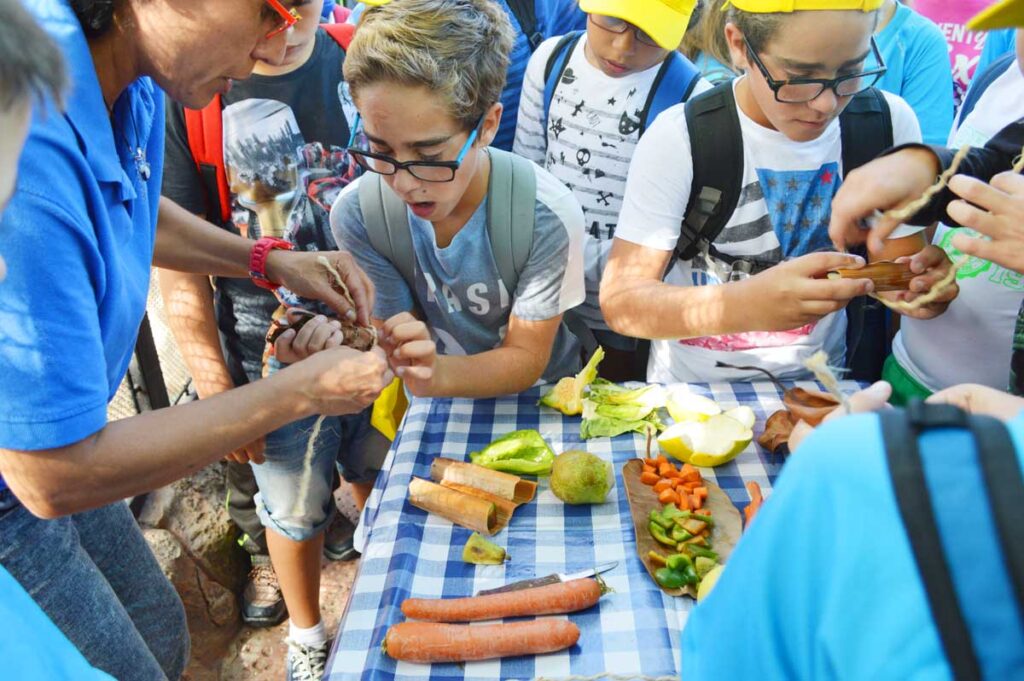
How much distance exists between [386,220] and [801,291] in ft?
4.58

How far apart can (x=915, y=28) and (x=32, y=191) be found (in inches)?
143

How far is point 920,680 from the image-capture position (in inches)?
29.0

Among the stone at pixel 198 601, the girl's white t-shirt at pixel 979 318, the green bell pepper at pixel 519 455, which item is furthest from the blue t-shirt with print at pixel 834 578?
the stone at pixel 198 601

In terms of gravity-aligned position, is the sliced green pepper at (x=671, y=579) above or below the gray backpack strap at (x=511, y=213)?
below

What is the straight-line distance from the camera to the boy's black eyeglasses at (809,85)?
2.26m

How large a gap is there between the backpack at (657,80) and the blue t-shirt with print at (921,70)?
3.17ft

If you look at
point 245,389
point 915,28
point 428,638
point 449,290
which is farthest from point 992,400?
point 915,28

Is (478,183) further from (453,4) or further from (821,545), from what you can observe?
(821,545)

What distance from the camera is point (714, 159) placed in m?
2.49

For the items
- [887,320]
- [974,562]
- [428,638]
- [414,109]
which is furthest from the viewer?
[887,320]

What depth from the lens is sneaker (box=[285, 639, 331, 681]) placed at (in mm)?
3221

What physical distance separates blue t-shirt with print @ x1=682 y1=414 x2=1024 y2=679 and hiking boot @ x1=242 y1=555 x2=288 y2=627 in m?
3.29

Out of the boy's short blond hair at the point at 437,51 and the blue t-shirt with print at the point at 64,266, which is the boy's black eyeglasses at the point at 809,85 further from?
the blue t-shirt with print at the point at 64,266

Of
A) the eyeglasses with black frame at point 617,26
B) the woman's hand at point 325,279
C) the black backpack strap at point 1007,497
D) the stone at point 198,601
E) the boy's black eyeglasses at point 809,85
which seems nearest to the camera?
the black backpack strap at point 1007,497
